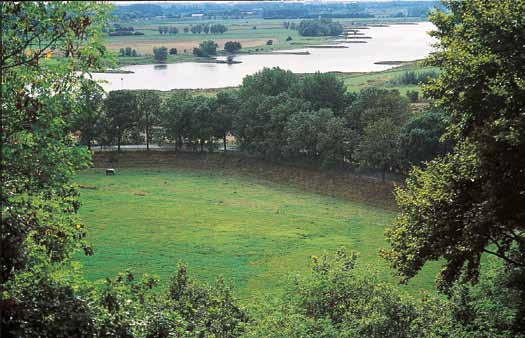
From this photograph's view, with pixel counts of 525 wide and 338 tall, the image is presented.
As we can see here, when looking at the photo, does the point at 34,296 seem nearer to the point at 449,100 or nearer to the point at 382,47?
the point at 449,100

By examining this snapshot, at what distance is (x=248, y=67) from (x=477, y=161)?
135 meters

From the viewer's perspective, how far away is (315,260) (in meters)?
27.3

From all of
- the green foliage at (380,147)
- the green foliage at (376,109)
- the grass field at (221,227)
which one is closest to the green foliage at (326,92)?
the green foliage at (376,109)

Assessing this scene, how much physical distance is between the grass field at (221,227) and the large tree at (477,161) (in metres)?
12.7

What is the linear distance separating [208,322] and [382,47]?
7348 inches

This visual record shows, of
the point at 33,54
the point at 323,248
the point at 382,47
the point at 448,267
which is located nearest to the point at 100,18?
the point at 33,54

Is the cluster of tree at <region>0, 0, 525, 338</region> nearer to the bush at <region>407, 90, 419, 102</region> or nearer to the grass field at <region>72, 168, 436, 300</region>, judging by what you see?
the grass field at <region>72, 168, 436, 300</region>

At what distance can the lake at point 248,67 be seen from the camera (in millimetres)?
130500

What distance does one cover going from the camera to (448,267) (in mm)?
22797

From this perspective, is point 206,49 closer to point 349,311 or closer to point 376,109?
point 376,109

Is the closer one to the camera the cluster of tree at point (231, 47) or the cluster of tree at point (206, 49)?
the cluster of tree at point (206, 49)

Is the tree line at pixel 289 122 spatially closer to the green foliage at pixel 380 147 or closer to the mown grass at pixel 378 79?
the green foliage at pixel 380 147

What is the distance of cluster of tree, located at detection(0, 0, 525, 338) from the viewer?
12977 mm

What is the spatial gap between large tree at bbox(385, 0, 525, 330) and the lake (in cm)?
10343
